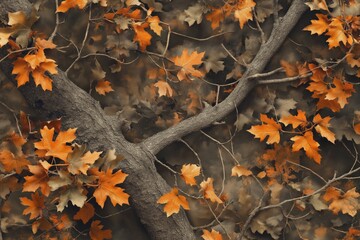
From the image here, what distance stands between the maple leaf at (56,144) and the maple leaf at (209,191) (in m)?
0.54

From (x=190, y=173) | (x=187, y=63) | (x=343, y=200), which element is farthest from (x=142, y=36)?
(x=343, y=200)

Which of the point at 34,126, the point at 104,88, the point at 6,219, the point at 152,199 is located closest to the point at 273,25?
the point at 104,88

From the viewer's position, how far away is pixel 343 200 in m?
2.12

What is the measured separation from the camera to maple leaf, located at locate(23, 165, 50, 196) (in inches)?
67.7

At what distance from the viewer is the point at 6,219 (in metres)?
1.96

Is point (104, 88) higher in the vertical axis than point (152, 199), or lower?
higher

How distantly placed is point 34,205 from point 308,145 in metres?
1.08

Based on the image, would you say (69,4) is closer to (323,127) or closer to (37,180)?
(37,180)

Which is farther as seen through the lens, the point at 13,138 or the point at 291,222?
the point at 291,222

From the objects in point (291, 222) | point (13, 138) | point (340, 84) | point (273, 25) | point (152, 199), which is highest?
point (273, 25)

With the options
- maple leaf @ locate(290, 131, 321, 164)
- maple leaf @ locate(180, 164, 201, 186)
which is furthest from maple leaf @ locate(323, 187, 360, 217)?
maple leaf @ locate(180, 164, 201, 186)

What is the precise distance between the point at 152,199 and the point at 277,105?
0.66 meters

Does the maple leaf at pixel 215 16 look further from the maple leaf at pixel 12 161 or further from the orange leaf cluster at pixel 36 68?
the maple leaf at pixel 12 161

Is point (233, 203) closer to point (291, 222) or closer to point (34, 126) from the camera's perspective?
point (291, 222)
